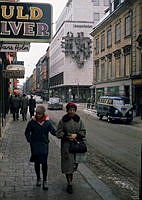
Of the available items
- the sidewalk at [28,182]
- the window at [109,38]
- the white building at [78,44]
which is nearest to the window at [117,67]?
the window at [109,38]

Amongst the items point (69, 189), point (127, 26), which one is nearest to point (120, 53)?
point (127, 26)

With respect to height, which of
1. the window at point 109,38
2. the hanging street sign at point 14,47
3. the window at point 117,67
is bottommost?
the hanging street sign at point 14,47

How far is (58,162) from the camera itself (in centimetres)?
803

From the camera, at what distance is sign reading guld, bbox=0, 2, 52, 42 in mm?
7676

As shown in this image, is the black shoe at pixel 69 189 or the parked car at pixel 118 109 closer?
the black shoe at pixel 69 189

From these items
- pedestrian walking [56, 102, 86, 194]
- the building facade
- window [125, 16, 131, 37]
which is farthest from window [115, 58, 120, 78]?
pedestrian walking [56, 102, 86, 194]

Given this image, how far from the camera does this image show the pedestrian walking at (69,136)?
550 centimetres

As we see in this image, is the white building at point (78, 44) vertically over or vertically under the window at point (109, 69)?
over

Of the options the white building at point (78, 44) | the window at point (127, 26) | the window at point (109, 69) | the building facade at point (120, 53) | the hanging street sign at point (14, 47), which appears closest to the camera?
the hanging street sign at point (14, 47)

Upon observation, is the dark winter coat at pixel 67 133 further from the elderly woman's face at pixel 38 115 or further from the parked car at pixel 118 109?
the parked car at pixel 118 109

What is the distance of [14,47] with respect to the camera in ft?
32.4

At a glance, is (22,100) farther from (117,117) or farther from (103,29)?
(103,29)

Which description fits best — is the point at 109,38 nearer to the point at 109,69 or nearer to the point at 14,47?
the point at 109,69

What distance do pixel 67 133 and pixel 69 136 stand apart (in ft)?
0.28
